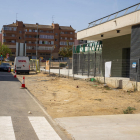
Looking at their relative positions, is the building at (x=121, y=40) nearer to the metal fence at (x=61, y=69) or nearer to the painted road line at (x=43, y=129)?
the metal fence at (x=61, y=69)

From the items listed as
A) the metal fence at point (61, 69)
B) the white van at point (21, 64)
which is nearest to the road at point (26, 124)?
the metal fence at point (61, 69)

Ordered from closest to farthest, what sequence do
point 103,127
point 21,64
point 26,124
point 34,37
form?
point 103,127, point 26,124, point 21,64, point 34,37

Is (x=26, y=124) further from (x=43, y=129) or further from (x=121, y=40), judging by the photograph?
(x=121, y=40)

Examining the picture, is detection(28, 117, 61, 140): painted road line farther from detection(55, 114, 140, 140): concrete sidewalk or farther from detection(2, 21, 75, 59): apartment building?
detection(2, 21, 75, 59): apartment building

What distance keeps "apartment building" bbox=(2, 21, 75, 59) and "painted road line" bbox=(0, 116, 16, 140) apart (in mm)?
81372

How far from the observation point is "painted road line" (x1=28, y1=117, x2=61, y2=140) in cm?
526

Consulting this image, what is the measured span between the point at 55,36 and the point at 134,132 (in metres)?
89.8

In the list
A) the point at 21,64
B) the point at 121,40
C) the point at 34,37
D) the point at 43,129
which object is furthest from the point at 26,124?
the point at 34,37

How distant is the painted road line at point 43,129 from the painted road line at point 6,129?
592 mm

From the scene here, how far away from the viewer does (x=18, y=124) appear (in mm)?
6328

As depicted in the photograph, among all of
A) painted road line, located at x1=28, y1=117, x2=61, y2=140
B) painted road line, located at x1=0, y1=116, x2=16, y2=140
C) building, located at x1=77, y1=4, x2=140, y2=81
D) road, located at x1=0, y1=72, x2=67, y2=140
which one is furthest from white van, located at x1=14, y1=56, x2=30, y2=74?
painted road line, located at x1=28, y1=117, x2=61, y2=140

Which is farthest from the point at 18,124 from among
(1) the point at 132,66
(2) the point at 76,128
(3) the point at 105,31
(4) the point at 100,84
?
(3) the point at 105,31

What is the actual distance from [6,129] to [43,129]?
918mm

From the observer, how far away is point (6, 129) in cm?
579
